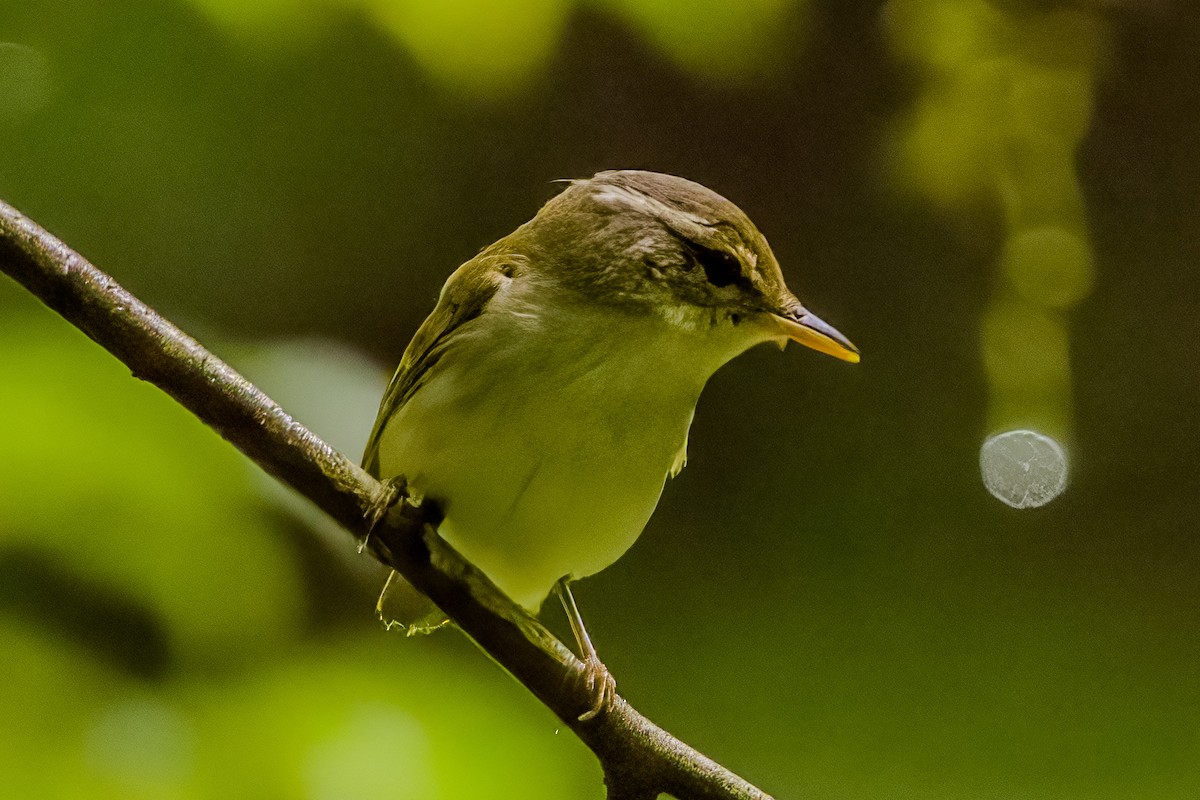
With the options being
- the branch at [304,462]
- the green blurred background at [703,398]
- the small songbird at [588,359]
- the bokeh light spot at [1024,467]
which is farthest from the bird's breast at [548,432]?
the bokeh light spot at [1024,467]

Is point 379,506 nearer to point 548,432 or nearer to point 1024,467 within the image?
point 548,432

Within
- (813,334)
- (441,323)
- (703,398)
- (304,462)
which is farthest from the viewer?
(703,398)

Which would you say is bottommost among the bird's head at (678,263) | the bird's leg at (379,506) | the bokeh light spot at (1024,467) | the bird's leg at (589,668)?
the bird's leg at (589,668)

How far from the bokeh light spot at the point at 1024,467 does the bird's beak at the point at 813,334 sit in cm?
55

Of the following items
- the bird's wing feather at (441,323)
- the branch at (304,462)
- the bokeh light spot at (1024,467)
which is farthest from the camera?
the bokeh light spot at (1024,467)

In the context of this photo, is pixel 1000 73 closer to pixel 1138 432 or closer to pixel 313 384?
pixel 1138 432

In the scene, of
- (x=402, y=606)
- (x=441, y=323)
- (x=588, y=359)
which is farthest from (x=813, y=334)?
(x=402, y=606)

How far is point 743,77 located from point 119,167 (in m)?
0.83

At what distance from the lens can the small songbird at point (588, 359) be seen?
1044mm

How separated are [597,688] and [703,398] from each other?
20.3 inches

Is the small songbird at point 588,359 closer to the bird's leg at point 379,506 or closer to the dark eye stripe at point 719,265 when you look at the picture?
the dark eye stripe at point 719,265

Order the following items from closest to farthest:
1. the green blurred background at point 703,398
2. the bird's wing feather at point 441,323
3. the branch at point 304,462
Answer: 1. the branch at point 304,462
2. the bird's wing feather at point 441,323
3. the green blurred background at point 703,398

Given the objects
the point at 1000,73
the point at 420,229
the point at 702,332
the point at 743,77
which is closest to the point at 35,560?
the point at 420,229

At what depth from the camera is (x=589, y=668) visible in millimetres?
1126
